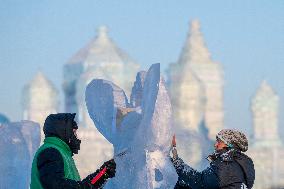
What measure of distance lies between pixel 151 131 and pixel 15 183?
9.99 feet

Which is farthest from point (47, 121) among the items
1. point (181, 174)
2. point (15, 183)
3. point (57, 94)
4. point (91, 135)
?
point (57, 94)

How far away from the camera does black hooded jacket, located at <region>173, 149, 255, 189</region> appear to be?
27.0ft

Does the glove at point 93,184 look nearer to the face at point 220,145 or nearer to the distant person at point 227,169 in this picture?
the distant person at point 227,169

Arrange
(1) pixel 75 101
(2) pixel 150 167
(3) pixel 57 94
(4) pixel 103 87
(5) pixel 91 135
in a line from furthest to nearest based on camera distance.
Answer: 1. (3) pixel 57 94
2. (1) pixel 75 101
3. (5) pixel 91 135
4. (4) pixel 103 87
5. (2) pixel 150 167

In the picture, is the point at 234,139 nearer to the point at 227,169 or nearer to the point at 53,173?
the point at 227,169

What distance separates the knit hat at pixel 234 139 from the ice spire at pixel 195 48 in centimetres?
18226

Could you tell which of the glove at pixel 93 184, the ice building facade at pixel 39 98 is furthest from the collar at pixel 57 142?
the ice building facade at pixel 39 98

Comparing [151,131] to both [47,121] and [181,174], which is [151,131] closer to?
[181,174]

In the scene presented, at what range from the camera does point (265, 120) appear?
18912 cm

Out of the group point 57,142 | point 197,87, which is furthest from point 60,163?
point 197,87

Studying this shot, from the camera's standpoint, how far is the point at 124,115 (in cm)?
1119

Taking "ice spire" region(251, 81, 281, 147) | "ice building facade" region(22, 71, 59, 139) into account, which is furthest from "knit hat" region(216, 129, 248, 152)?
Answer: "ice spire" region(251, 81, 281, 147)

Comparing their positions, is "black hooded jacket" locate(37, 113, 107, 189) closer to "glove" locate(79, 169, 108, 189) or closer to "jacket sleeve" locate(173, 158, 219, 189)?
"glove" locate(79, 169, 108, 189)

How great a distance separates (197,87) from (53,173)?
165m
